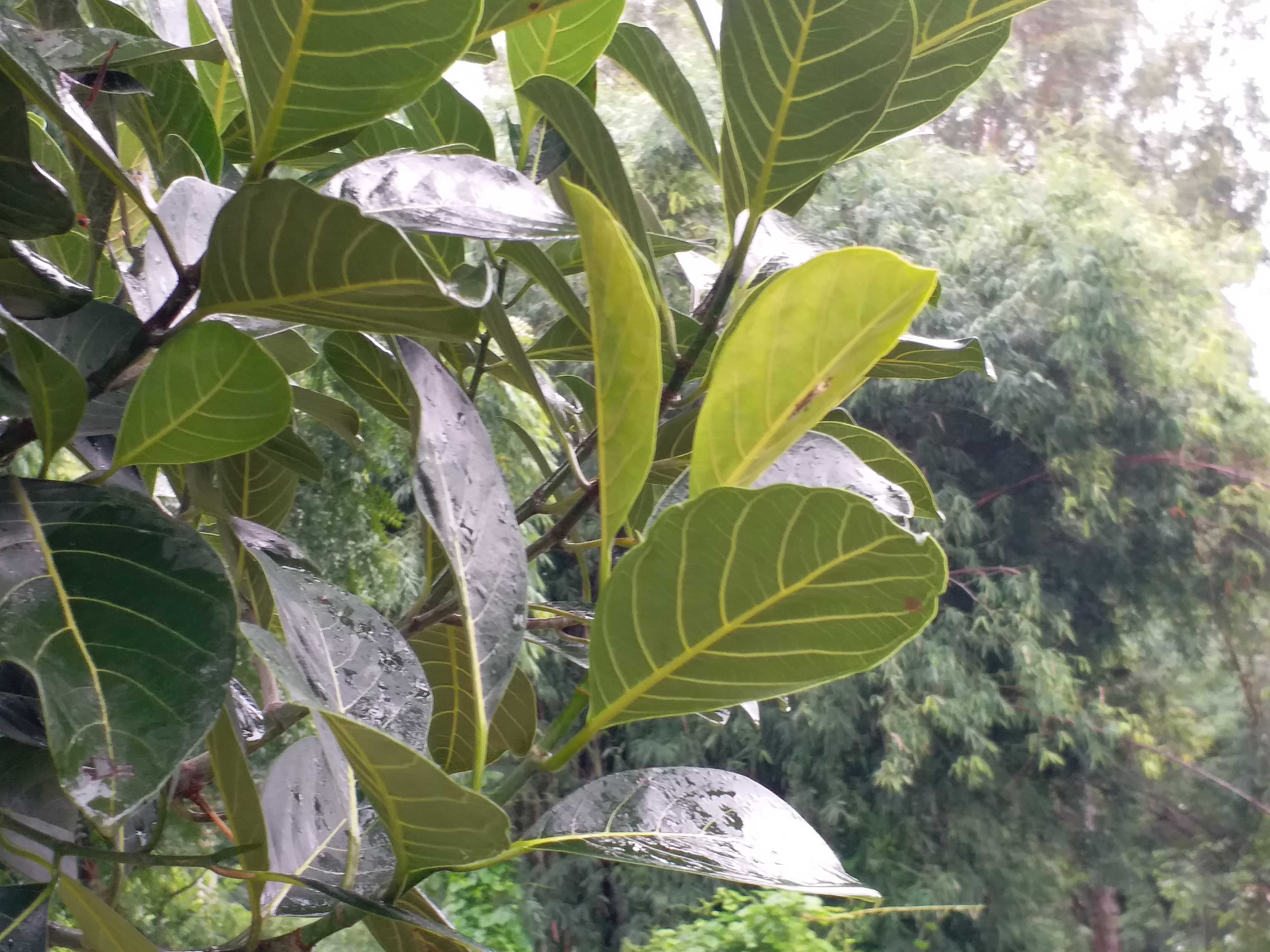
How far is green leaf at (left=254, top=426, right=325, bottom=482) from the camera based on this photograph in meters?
0.38

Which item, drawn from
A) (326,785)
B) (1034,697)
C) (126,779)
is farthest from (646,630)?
(1034,697)

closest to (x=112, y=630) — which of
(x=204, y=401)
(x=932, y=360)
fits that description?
(x=204, y=401)

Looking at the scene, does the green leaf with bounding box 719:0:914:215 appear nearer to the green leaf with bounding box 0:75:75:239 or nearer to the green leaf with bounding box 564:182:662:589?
the green leaf with bounding box 564:182:662:589

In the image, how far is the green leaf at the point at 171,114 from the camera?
1.01ft

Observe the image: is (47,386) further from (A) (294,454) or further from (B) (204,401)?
(A) (294,454)

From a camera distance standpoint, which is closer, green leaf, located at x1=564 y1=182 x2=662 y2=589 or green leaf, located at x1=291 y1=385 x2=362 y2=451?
green leaf, located at x1=564 y1=182 x2=662 y2=589

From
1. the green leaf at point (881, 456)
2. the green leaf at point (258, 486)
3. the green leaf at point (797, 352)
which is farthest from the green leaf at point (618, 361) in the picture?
the green leaf at point (258, 486)

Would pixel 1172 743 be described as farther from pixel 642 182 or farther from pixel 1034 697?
pixel 642 182

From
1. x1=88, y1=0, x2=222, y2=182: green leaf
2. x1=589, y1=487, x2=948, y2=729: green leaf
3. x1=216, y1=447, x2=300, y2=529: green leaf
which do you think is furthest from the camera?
x1=216, y1=447, x2=300, y2=529: green leaf

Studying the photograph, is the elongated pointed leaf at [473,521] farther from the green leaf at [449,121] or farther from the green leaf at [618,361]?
the green leaf at [449,121]

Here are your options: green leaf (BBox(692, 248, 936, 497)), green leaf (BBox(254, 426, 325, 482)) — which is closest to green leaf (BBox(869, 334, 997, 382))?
green leaf (BBox(692, 248, 936, 497))

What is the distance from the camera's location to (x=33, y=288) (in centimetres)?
24

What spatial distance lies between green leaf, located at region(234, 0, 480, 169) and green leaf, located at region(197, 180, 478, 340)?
3 centimetres

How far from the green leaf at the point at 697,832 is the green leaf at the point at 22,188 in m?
0.19
